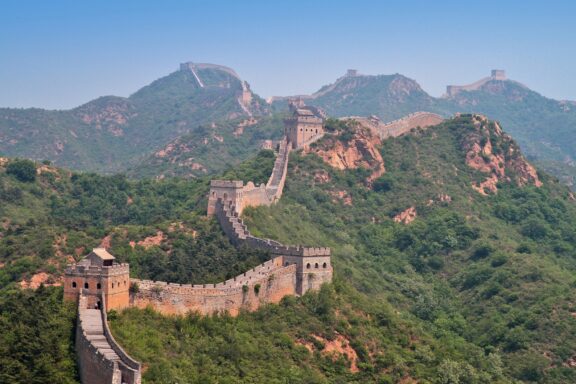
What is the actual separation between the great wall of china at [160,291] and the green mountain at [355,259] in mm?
775

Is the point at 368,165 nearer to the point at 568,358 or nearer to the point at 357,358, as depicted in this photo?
the point at 568,358

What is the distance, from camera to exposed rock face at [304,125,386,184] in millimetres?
111000

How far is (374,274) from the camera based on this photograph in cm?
9150

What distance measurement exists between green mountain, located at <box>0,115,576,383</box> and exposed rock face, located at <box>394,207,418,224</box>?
0.53 ft

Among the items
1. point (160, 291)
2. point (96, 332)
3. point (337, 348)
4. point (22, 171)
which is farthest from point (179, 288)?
point (22, 171)

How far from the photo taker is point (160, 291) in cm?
5244

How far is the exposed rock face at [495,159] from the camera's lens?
406ft

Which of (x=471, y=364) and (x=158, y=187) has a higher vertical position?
(x=158, y=187)

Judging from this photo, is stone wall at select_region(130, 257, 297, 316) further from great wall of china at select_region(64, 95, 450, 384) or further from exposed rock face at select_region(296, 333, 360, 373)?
exposed rock face at select_region(296, 333, 360, 373)

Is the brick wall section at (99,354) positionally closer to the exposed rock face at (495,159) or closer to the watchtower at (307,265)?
the watchtower at (307,265)

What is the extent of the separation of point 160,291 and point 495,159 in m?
79.3

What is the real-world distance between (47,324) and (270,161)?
57.5 metres

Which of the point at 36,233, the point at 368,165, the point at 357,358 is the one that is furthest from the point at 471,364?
the point at 368,165

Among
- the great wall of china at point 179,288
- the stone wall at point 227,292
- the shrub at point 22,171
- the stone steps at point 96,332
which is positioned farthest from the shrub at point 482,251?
the stone steps at point 96,332
